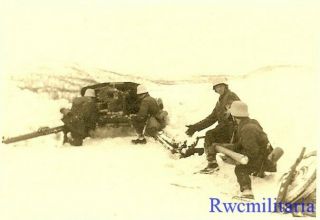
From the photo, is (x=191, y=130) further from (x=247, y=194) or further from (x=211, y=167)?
(x=247, y=194)

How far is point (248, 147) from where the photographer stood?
3834mm

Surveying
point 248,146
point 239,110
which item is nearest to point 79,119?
point 239,110

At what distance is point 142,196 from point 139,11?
1.71 metres

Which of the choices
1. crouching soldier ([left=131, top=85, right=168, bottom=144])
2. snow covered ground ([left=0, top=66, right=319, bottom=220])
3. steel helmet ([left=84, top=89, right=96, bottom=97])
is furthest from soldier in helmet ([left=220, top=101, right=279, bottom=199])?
steel helmet ([left=84, top=89, right=96, bottom=97])

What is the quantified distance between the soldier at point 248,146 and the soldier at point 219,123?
0.32m

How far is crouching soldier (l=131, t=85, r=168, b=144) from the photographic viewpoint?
195 inches

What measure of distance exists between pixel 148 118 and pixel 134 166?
0.78 metres

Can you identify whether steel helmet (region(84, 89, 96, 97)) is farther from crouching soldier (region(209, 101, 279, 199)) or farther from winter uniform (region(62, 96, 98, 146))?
crouching soldier (region(209, 101, 279, 199))

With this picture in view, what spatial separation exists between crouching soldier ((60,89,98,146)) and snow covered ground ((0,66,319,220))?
0.38 ft

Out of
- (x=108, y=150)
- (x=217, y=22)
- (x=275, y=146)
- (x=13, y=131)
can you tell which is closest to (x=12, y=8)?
(x=13, y=131)

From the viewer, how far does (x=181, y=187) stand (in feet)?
13.7

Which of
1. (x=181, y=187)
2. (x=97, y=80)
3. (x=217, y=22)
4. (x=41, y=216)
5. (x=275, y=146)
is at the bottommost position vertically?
(x=41, y=216)

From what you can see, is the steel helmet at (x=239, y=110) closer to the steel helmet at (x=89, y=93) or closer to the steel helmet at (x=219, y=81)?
the steel helmet at (x=219, y=81)

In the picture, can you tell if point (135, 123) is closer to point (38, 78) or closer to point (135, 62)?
point (135, 62)
